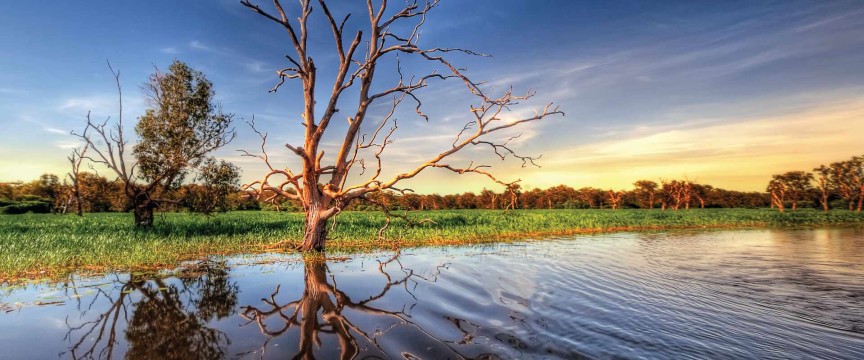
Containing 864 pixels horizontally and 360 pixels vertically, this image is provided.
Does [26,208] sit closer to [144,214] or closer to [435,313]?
[144,214]

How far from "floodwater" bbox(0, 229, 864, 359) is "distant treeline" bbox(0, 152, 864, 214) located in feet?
13.9

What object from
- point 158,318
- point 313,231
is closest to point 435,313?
point 158,318

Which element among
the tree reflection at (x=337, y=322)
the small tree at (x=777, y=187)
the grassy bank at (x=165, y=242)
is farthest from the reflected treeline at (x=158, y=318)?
the small tree at (x=777, y=187)

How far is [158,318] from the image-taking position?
7086mm

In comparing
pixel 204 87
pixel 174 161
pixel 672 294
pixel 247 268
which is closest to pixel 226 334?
pixel 247 268

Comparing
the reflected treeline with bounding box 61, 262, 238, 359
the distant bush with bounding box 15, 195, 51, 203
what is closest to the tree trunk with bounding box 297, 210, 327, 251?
the reflected treeline with bounding box 61, 262, 238, 359

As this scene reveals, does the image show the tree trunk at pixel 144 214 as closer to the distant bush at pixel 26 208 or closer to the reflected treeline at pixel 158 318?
the reflected treeline at pixel 158 318

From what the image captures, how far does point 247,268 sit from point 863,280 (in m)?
17.9

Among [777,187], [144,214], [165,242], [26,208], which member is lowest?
[165,242]

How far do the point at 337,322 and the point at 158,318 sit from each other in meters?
3.13

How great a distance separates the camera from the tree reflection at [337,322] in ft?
17.9

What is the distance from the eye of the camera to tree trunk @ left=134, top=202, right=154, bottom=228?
74.7 ft

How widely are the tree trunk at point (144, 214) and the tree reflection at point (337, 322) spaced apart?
18050 mm

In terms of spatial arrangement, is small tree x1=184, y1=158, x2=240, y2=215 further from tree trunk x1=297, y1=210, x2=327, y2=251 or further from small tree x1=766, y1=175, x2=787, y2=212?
small tree x1=766, y1=175, x2=787, y2=212
